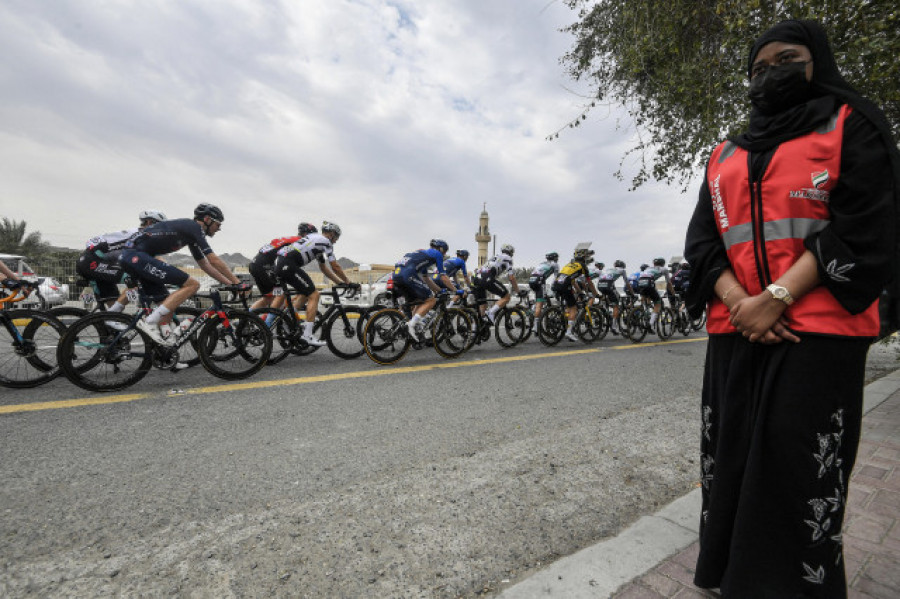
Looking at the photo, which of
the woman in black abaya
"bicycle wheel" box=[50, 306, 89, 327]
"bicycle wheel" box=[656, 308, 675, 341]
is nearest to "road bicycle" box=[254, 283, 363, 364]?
"bicycle wheel" box=[50, 306, 89, 327]

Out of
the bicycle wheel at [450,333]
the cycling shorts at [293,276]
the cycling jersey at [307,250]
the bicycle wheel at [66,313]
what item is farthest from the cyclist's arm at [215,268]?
the bicycle wheel at [450,333]

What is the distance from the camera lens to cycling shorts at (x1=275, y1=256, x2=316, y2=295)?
5980mm

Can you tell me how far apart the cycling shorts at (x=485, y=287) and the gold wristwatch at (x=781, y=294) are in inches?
305

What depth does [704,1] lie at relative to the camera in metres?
6.02

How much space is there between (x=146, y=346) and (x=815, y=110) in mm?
5541

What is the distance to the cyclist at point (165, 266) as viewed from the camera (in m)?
4.68

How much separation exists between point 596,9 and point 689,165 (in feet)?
10.9

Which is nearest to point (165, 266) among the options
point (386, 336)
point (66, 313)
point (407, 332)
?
point (66, 313)

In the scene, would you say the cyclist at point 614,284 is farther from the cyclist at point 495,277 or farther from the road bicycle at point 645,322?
the cyclist at point 495,277

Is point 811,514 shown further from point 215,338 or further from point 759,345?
point 215,338

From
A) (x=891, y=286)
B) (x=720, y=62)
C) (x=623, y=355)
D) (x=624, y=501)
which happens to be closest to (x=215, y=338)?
(x=624, y=501)

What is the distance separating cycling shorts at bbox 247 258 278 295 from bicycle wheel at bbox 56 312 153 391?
1879mm

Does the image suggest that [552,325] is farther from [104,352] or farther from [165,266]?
[104,352]

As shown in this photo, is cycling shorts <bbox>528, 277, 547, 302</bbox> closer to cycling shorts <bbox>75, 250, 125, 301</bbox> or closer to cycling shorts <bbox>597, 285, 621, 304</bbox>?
cycling shorts <bbox>597, 285, 621, 304</bbox>
